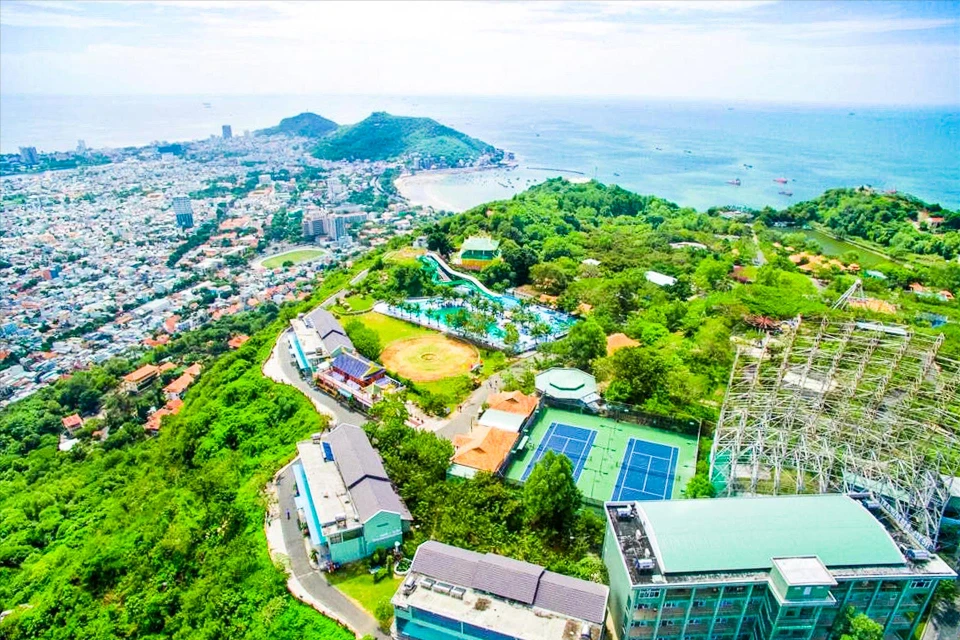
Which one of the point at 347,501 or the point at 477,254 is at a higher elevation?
the point at 347,501

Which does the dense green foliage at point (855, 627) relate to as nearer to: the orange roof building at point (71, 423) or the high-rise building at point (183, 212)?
the orange roof building at point (71, 423)

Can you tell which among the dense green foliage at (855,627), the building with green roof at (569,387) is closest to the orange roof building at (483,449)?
the building with green roof at (569,387)

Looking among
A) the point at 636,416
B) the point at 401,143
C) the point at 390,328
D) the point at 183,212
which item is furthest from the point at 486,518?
the point at 401,143

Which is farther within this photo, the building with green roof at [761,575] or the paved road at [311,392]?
the paved road at [311,392]

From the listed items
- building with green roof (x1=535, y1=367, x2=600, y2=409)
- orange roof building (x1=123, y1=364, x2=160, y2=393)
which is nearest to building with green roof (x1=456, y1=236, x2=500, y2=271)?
building with green roof (x1=535, y1=367, x2=600, y2=409)

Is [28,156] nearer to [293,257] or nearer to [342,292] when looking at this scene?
[293,257]

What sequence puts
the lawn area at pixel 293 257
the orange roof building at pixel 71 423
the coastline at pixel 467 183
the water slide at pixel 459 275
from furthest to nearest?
1. the coastline at pixel 467 183
2. the lawn area at pixel 293 257
3. the water slide at pixel 459 275
4. the orange roof building at pixel 71 423

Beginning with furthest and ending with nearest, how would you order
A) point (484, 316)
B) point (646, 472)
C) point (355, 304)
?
point (355, 304) → point (484, 316) → point (646, 472)
